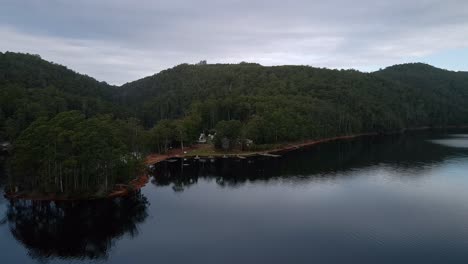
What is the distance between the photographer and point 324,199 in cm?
4172

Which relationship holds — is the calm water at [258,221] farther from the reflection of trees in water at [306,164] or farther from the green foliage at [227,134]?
the green foliage at [227,134]

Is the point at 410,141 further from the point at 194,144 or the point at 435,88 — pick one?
the point at 435,88

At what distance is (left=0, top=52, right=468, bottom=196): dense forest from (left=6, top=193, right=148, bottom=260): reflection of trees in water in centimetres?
293

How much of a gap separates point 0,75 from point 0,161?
5299cm

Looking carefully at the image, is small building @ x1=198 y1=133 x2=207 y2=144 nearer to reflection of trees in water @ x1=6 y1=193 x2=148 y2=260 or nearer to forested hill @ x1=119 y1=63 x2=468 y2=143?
forested hill @ x1=119 y1=63 x2=468 y2=143

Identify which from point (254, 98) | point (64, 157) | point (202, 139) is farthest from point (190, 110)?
point (64, 157)

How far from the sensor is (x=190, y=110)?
105 metres

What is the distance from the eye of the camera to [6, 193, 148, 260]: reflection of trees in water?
28109 millimetres

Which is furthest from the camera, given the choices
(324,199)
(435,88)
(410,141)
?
(435,88)

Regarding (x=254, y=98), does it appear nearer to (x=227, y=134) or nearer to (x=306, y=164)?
(x=227, y=134)

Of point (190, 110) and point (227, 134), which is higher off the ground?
point (190, 110)

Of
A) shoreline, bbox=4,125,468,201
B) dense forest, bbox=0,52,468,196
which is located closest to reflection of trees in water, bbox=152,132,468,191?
shoreline, bbox=4,125,468,201

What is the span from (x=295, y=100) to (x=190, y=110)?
3107 cm

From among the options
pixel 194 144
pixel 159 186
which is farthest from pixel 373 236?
pixel 194 144
